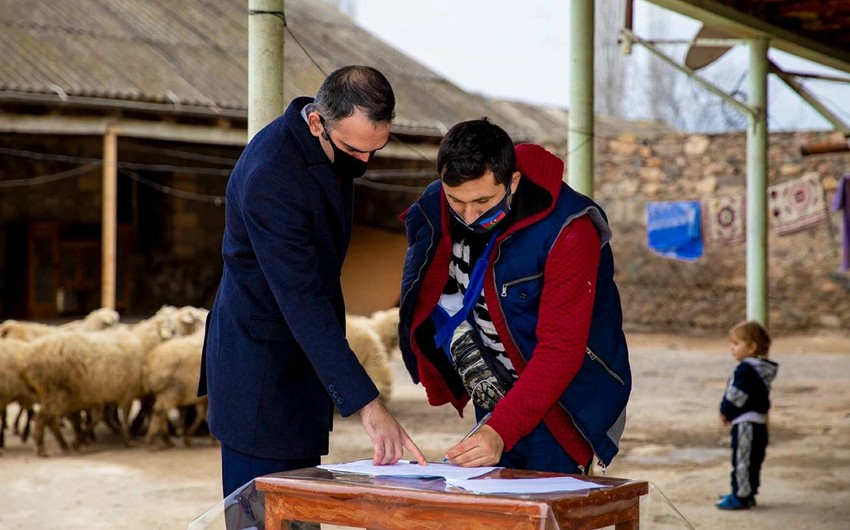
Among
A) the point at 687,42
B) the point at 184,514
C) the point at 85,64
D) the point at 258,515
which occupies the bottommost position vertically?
the point at 184,514

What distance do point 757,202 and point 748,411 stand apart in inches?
96.0

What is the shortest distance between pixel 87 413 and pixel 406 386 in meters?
4.22

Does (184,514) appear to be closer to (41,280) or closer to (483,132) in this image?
(483,132)

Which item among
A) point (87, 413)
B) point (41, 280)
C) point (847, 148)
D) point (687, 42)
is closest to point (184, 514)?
point (87, 413)

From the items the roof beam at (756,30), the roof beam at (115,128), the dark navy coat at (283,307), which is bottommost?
the dark navy coat at (283,307)

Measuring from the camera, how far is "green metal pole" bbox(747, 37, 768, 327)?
8273 mm

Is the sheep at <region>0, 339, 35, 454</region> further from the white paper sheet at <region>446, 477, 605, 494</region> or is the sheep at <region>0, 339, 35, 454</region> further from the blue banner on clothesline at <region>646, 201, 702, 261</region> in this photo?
the blue banner on clothesline at <region>646, 201, 702, 261</region>

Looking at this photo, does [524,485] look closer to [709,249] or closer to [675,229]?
[675,229]

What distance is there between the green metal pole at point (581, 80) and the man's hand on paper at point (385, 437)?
335 cm

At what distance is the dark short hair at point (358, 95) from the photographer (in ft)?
9.16

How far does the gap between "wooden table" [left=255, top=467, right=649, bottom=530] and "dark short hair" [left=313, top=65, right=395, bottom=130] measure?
→ 868 mm

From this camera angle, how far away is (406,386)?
12508 mm

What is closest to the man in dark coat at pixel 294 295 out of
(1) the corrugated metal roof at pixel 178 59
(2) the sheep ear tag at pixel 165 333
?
(2) the sheep ear tag at pixel 165 333

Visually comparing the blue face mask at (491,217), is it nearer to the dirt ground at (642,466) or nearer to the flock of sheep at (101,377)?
the dirt ground at (642,466)
